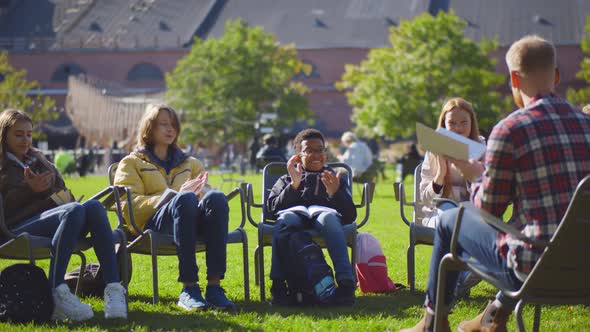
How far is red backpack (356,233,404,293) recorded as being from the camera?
743 centimetres

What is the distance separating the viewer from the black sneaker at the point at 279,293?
6.73 m

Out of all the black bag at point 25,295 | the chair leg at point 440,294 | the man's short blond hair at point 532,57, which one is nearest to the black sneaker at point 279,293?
the black bag at point 25,295

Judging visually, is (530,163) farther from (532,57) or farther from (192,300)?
(192,300)

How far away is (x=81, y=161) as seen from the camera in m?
37.5

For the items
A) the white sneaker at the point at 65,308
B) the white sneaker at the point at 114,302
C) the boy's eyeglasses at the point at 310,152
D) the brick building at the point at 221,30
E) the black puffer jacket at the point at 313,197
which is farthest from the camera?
the brick building at the point at 221,30

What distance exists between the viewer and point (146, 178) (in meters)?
6.99

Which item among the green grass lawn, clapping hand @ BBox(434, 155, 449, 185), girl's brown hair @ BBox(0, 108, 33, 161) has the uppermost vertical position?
girl's brown hair @ BBox(0, 108, 33, 161)

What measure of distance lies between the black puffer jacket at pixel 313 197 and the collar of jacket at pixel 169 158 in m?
0.77

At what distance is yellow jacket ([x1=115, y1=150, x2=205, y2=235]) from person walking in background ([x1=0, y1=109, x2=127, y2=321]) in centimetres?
52

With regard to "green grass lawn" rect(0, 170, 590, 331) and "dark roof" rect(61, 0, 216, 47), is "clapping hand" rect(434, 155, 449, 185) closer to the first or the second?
"green grass lawn" rect(0, 170, 590, 331)

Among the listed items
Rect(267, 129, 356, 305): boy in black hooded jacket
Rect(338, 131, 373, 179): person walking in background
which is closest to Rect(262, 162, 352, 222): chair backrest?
Rect(267, 129, 356, 305): boy in black hooded jacket

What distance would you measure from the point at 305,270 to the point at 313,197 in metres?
0.79

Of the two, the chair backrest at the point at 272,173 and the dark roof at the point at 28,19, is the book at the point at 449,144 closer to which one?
the chair backrest at the point at 272,173

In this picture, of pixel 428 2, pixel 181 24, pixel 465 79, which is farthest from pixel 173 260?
pixel 181 24
